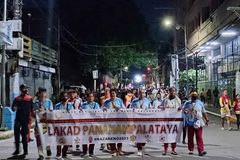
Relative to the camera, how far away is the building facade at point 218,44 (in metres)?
37.2

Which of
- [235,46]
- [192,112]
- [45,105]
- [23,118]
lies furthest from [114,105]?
[235,46]

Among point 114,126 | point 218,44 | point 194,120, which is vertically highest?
point 218,44

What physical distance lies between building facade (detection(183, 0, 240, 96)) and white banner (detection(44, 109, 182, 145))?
1934 cm

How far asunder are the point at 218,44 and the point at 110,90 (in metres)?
32.2

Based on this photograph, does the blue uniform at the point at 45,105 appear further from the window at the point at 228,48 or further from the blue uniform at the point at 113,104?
the window at the point at 228,48

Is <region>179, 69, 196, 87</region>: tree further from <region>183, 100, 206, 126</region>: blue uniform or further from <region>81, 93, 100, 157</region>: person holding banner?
<region>81, 93, 100, 157</region>: person holding banner

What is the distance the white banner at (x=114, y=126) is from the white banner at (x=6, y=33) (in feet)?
28.4

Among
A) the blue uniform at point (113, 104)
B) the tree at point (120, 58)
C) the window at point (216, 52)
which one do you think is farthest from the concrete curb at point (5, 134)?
the tree at point (120, 58)

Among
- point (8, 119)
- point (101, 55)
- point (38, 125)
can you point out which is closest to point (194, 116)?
point (38, 125)

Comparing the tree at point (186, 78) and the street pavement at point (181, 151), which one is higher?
the tree at point (186, 78)

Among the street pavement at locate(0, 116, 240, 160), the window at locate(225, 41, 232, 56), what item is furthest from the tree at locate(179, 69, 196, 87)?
the street pavement at locate(0, 116, 240, 160)

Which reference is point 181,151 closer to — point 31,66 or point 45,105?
point 45,105

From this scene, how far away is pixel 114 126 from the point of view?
44.3ft

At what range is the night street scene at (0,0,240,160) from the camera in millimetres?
13453
